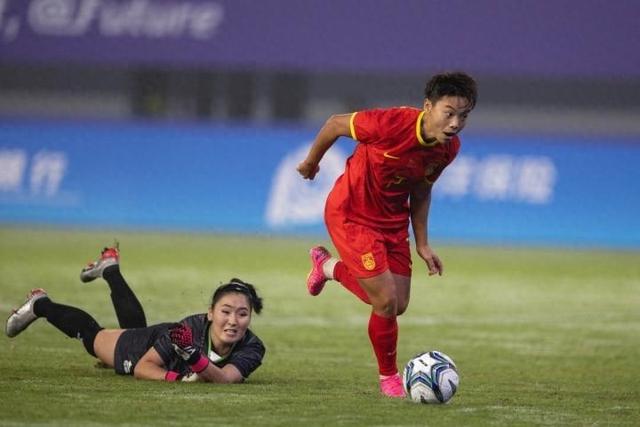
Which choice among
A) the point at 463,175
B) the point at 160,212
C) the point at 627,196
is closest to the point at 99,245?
the point at 160,212

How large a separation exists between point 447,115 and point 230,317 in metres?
1.78

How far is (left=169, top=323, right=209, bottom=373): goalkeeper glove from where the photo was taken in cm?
845

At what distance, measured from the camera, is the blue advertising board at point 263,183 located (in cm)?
2423

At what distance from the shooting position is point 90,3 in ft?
90.2

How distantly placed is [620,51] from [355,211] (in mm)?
17644

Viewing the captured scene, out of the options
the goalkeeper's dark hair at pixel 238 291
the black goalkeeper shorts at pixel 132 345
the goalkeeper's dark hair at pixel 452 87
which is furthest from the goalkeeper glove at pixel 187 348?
the goalkeeper's dark hair at pixel 452 87

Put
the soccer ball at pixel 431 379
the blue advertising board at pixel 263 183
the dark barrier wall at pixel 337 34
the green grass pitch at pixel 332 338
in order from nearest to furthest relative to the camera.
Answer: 1. the green grass pitch at pixel 332 338
2. the soccer ball at pixel 431 379
3. the blue advertising board at pixel 263 183
4. the dark barrier wall at pixel 337 34

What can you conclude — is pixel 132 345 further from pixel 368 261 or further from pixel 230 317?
pixel 368 261

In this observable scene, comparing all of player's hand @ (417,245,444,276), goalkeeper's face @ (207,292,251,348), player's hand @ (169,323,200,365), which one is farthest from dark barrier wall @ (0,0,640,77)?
player's hand @ (169,323,200,365)

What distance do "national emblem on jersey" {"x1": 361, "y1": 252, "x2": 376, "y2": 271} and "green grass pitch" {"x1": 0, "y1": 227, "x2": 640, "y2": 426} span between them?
30.3 inches

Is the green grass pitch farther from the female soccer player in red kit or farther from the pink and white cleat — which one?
the female soccer player in red kit

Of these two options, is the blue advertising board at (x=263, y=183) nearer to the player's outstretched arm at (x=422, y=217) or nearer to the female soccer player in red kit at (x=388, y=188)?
the player's outstretched arm at (x=422, y=217)

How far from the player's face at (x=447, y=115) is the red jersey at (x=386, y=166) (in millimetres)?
151

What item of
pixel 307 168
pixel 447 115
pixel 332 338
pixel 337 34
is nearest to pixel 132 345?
pixel 307 168
